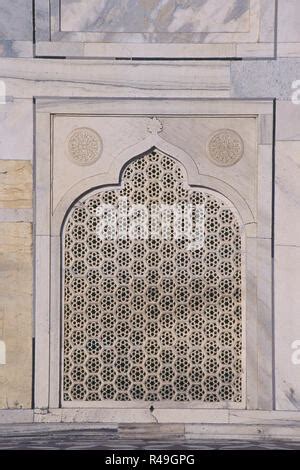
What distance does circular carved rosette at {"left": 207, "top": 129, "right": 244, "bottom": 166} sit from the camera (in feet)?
17.7

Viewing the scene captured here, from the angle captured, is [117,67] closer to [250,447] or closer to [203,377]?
[203,377]

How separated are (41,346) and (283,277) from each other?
5.08 ft

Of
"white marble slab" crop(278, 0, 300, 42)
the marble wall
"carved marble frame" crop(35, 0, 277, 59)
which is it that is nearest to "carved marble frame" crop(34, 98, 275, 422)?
the marble wall

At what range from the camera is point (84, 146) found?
540cm

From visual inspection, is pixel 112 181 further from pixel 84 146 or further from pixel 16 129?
pixel 16 129

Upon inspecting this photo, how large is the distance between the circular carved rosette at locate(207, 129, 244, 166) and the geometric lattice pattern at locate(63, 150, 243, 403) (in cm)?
35

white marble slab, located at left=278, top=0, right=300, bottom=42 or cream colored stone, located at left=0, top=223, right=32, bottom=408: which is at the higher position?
white marble slab, located at left=278, top=0, right=300, bottom=42

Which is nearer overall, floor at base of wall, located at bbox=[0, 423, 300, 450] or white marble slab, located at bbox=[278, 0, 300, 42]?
floor at base of wall, located at bbox=[0, 423, 300, 450]

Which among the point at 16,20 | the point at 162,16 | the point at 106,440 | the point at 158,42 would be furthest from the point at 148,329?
the point at 16,20

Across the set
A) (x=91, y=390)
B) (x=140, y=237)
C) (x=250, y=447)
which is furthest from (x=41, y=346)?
(x=250, y=447)

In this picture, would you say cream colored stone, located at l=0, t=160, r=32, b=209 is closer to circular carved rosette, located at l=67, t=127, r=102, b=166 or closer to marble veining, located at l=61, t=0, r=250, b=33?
circular carved rosette, located at l=67, t=127, r=102, b=166

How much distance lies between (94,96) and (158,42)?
0.52 m
